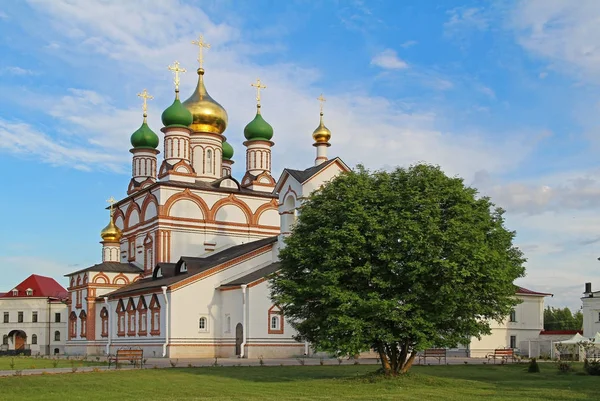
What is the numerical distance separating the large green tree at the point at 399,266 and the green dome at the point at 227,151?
39.8 meters

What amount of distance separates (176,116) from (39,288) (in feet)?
100

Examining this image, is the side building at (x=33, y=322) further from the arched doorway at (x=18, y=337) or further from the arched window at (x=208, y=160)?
the arched window at (x=208, y=160)

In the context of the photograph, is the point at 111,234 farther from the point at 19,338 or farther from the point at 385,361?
the point at 385,361

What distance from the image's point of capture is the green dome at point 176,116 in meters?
51.8

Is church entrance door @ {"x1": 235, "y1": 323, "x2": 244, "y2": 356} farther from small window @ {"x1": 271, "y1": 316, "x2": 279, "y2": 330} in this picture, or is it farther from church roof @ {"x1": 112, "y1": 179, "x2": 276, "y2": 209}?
church roof @ {"x1": 112, "y1": 179, "x2": 276, "y2": 209}

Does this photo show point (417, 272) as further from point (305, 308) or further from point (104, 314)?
point (104, 314)

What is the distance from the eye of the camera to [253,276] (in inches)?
1604

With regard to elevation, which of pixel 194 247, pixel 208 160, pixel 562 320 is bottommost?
pixel 562 320

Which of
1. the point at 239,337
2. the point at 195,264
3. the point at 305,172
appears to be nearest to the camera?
the point at 305,172

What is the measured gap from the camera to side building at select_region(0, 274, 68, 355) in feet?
227

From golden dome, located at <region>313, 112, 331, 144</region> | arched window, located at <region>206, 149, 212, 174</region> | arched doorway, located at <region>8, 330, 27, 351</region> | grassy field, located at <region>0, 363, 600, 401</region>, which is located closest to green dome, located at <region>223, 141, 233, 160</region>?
arched window, located at <region>206, 149, 212, 174</region>

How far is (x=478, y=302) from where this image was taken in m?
21.4

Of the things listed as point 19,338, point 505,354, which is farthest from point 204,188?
point 19,338

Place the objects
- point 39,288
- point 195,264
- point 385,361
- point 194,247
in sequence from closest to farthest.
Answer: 1. point 385,361
2. point 195,264
3. point 194,247
4. point 39,288
